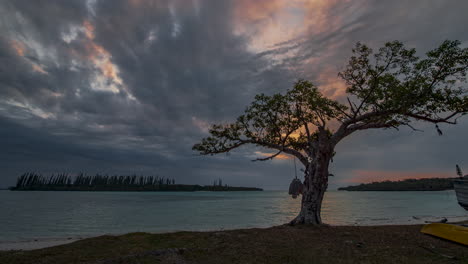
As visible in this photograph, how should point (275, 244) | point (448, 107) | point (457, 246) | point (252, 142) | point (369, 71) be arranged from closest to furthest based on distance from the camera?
point (457, 246) < point (275, 244) < point (448, 107) < point (369, 71) < point (252, 142)

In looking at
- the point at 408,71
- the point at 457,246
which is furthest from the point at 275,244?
the point at 408,71

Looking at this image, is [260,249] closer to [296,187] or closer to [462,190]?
[296,187]

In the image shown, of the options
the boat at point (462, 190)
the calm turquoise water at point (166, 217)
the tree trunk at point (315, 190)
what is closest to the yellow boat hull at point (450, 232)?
the boat at point (462, 190)

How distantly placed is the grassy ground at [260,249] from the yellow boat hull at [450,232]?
0.85 ft

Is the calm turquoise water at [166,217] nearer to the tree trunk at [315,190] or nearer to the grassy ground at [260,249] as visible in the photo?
the tree trunk at [315,190]

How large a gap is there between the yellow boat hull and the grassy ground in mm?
258

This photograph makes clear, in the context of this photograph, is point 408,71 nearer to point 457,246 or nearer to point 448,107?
point 448,107

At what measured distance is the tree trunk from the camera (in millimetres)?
12211

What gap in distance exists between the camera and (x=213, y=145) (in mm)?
14344

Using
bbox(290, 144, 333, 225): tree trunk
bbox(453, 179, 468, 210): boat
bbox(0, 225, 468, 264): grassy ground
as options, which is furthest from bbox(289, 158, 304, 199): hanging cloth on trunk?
bbox(453, 179, 468, 210): boat

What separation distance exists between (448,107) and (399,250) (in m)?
7.35

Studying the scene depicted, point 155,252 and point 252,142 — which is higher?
point 252,142

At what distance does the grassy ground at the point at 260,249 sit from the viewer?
687 centimetres

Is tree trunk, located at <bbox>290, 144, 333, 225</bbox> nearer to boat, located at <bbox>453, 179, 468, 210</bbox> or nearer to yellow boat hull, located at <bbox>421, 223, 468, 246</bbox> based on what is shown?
yellow boat hull, located at <bbox>421, 223, 468, 246</bbox>
